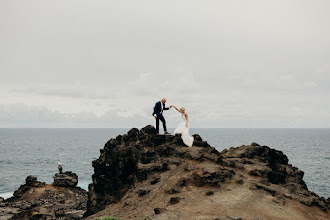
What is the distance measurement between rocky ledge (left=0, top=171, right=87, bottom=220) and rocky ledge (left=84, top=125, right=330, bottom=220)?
1340cm

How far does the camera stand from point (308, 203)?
18.3 metres

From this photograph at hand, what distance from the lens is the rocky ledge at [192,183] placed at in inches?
615

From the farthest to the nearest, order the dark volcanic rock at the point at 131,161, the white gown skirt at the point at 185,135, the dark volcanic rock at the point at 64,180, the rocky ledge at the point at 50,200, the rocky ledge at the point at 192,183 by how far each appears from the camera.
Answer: the dark volcanic rock at the point at 64,180
the rocky ledge at the point at 50,200
the white gown skirt at the point at 185,135
the dark volcanic rock at the point at 131,161
the rocky ledge at the point at 192,183

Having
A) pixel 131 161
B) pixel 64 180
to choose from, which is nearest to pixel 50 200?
pixel 64 180

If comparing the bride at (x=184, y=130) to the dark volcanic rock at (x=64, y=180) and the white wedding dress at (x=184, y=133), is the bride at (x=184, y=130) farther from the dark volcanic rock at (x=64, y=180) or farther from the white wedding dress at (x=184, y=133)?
the dark volcanic rock at (x=64, y=180)

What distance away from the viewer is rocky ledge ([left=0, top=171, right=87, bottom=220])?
118 ft

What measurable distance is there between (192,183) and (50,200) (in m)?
35.4

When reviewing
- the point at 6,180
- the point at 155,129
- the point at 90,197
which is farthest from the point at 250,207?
the point at 6,180

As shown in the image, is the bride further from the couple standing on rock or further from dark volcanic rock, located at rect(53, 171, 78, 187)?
dark volcanic rock, located at rect(53, 171, 78, 187)

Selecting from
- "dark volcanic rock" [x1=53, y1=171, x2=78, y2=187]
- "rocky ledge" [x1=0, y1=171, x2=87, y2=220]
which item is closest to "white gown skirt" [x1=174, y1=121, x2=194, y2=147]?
"rocky ledge" [x1=0, y1=171, x2=87, y2=220]

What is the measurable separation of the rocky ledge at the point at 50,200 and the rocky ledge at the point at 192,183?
527 inches

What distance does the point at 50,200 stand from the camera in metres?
44.8

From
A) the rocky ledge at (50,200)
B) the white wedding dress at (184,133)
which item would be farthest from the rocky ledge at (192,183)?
the rocky ledge at (50,200)

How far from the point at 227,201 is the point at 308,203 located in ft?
21.8
